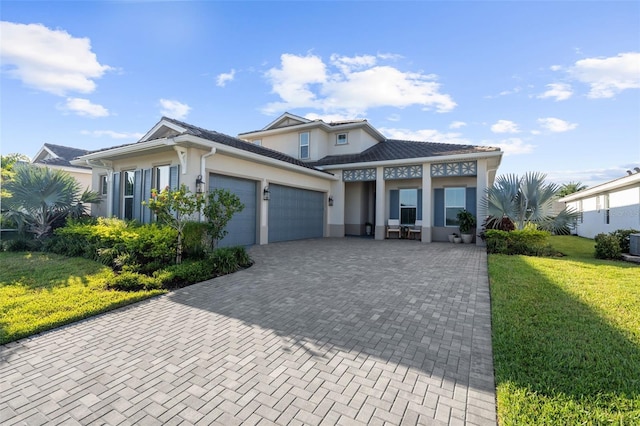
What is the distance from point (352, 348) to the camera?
3.42 m

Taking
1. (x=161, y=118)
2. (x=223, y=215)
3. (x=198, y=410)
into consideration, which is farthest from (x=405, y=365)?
(x=161, y=118)

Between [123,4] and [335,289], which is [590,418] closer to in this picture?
[335,289]

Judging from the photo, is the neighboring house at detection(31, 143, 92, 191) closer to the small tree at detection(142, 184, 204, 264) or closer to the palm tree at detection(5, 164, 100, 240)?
the palm tree at detection(5, 164, 100, 240)

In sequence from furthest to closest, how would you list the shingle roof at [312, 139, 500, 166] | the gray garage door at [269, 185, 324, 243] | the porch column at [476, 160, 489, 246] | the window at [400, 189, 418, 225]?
the window at [400, 189, 418, 225]
the shingle roof at [312, 139, 500, 166]
the porch column at [476, 160, 489, 246]
the gray garage door at [269, 185, 324, 243]

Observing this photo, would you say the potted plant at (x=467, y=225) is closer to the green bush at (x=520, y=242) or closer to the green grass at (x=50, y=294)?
the green bush at (x=520, y=242)

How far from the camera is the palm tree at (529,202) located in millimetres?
10219

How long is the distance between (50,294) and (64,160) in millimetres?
18183

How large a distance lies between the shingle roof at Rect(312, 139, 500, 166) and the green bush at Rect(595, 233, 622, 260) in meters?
4.88

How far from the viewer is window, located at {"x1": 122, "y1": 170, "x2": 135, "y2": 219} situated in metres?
11.1

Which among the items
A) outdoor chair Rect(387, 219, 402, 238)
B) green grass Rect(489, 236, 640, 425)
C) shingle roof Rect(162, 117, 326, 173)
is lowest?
→ green grass Rect(489, 236, 640, 425)

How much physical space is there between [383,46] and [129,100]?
10913 millimetres

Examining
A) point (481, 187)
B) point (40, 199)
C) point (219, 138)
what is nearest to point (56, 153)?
point (40, 199)

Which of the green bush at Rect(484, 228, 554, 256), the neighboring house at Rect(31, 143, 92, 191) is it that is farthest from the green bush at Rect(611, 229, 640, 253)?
the neighboring house at Rect(31, 143, 92, 191)

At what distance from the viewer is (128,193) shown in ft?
36.9
